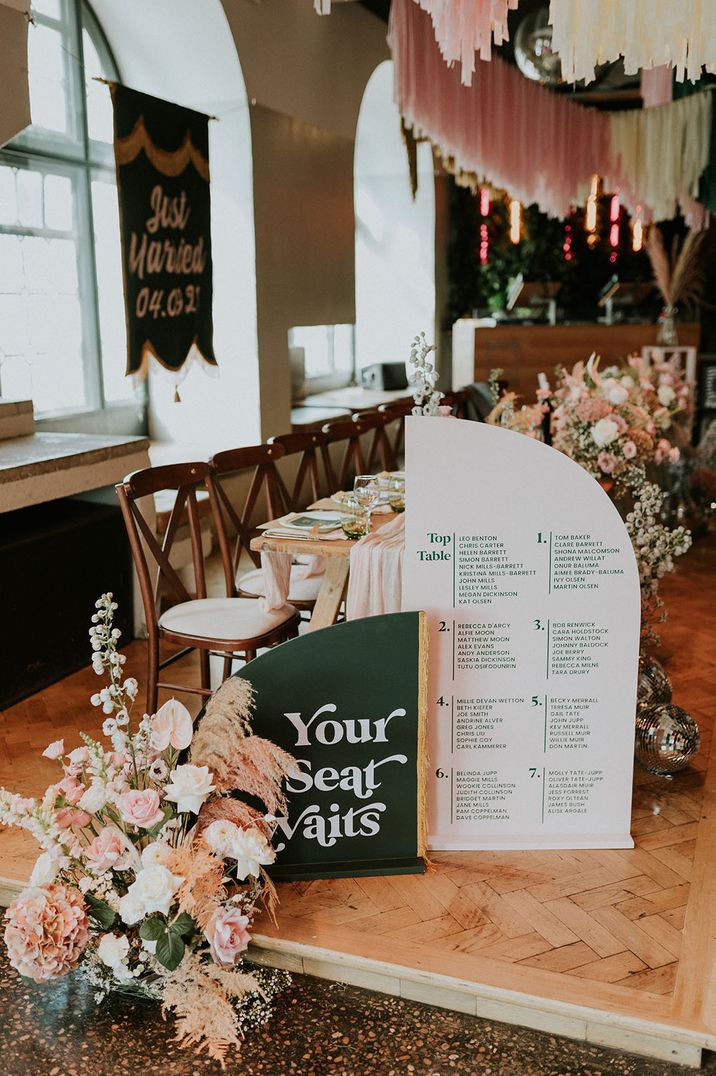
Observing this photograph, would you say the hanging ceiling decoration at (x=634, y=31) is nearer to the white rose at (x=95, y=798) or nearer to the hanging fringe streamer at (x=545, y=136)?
the white rose at (x=95, y=798)

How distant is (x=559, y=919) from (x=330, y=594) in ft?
4.40

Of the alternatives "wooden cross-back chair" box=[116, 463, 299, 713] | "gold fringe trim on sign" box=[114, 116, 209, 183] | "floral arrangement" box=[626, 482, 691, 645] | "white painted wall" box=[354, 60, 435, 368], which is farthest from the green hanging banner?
"white painted wall" box=[354, 60, 435, 368]

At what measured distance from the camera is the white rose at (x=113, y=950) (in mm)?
2289

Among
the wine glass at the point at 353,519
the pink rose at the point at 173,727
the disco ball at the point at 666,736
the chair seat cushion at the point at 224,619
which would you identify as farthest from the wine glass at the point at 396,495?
the pink rose at the point at 173,727

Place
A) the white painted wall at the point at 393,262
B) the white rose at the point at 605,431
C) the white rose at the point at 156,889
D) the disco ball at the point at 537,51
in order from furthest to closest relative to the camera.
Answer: the white painted wall at the point at 393,262 < the disco ball at the point at 537,51 < the white rose at the point at 605,431 < the white rose at the point at 156,889

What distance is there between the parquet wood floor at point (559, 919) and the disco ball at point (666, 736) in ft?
0.32

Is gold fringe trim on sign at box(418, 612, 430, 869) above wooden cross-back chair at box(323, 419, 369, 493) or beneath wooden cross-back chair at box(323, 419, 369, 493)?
beneath

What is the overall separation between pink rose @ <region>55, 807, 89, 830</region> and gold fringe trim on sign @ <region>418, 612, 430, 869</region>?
86cm

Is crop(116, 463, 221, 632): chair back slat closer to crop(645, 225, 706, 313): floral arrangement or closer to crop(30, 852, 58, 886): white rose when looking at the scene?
crop(30, 852, 58, 886): white rose

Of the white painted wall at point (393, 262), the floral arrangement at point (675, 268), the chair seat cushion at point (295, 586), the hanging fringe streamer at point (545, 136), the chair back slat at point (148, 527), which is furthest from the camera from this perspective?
the white painted wall at point (393, 262)

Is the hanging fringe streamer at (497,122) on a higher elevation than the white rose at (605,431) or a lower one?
higher

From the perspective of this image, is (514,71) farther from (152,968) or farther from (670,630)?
(152,968)

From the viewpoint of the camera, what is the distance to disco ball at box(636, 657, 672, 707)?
11.1 feet

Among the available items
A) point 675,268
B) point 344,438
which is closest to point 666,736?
point 344,438
